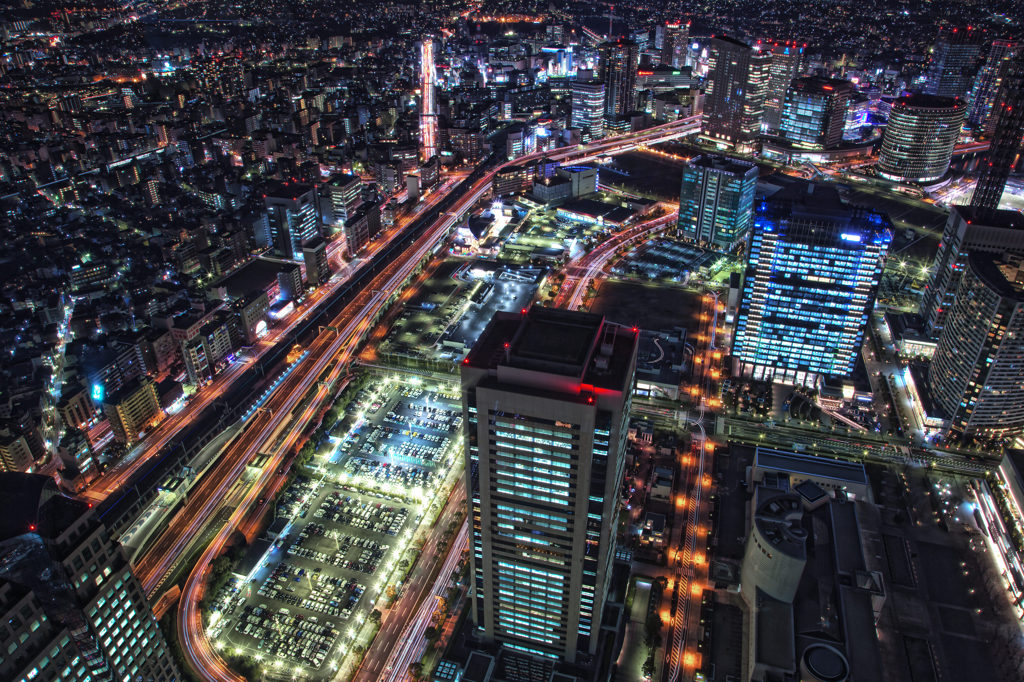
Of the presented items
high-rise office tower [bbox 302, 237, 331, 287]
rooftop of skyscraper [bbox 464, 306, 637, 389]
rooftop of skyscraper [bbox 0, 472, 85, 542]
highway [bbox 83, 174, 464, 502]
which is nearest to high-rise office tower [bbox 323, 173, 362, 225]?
highway [bbox 83, 174, 464, 502]

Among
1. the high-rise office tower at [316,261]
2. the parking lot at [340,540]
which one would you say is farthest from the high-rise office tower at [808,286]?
the high-rise office tower at [316,261]

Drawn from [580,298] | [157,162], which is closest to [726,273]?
[580,298]

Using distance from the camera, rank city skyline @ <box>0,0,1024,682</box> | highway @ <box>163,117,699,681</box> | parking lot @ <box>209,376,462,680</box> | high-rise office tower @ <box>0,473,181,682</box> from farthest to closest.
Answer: highway @ <box>163,117,699,681</box>, parking lot @ <box>209,376,462,680</box>, city skyline @ <box>0,0,1024,682</box>, high-rise office tower @ <box>0,473,181,682</box>

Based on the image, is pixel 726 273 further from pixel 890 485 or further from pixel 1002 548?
pixel 1002 548

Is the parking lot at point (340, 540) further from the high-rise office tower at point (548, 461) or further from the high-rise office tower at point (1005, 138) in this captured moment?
the high-rise office tower at point (1005, 138)

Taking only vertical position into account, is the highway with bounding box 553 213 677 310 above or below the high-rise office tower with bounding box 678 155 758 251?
below

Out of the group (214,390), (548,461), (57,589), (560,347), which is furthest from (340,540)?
(560,347)

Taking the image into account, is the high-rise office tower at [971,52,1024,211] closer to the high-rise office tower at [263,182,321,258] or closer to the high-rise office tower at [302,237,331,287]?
the high-rise office tower at [302,237,331,287]
